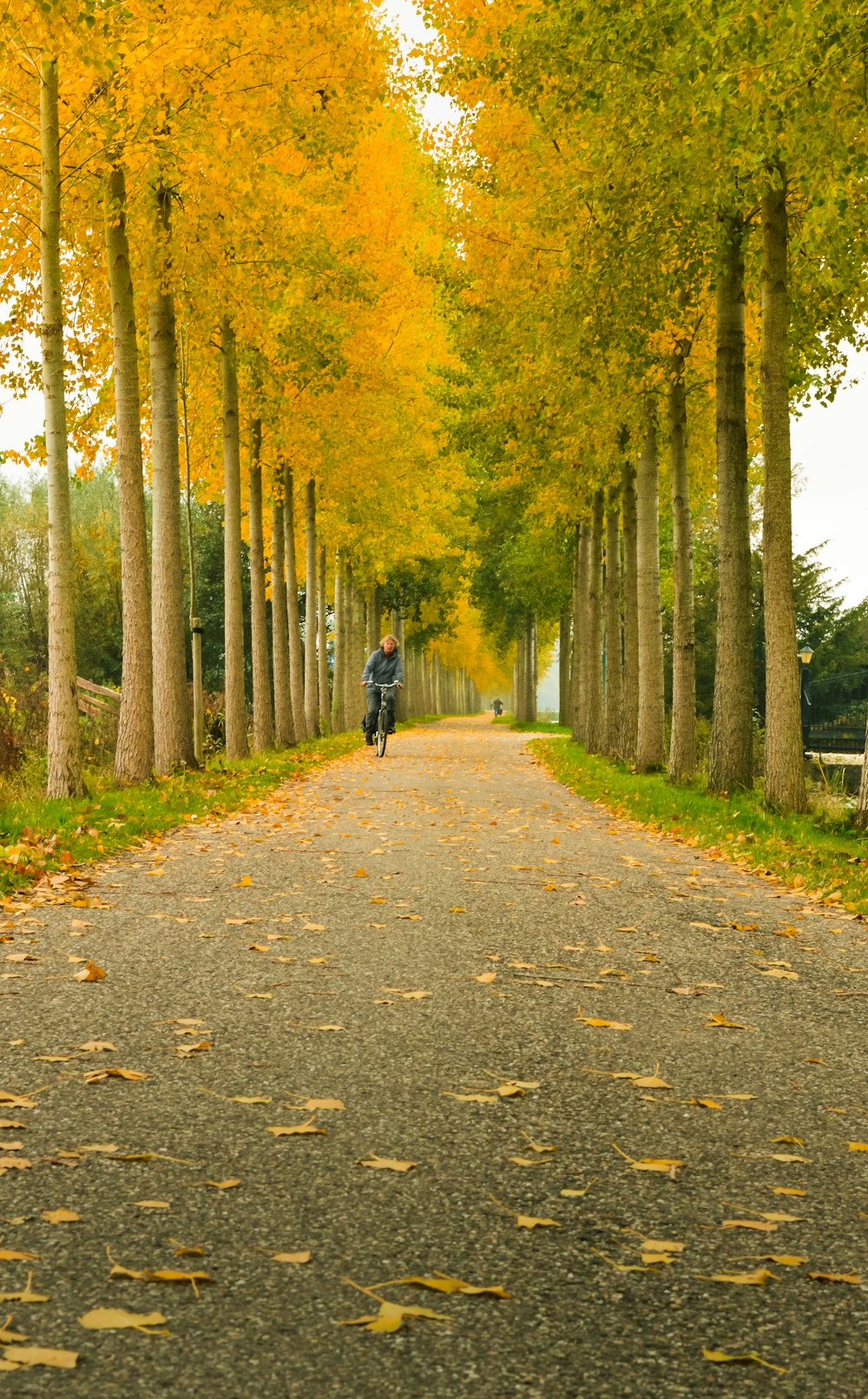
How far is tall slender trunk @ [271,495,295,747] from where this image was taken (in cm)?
2436

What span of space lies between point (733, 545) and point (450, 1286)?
12255 millimetres

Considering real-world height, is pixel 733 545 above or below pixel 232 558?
below

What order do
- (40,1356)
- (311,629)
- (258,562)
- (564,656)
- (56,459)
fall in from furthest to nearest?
(564,656), (311,629), (258,562), (56,459), (40,1356)

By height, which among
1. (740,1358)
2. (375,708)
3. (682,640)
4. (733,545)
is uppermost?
(733,545)

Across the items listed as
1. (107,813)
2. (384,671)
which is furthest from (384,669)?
(107,813)

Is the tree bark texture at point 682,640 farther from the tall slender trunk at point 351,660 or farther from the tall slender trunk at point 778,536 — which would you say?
the tall slender trunk at point 351,660

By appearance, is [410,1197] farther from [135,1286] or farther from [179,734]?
[179,734]

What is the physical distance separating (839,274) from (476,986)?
1002 cm

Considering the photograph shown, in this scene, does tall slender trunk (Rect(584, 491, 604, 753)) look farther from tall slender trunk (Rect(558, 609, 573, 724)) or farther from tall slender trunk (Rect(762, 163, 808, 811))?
tall slender trunk (Rect(558, 609, 573, 724))

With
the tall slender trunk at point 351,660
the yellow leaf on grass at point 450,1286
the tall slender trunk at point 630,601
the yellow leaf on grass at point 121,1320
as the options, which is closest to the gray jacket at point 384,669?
the tall slender trunk at point 630,601

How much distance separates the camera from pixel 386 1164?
3.77m

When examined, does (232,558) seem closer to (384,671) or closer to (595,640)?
(384,671)

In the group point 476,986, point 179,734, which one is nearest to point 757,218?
point 179,734

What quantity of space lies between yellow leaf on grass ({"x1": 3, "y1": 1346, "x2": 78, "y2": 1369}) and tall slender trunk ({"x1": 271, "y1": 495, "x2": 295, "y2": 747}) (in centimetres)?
2170
